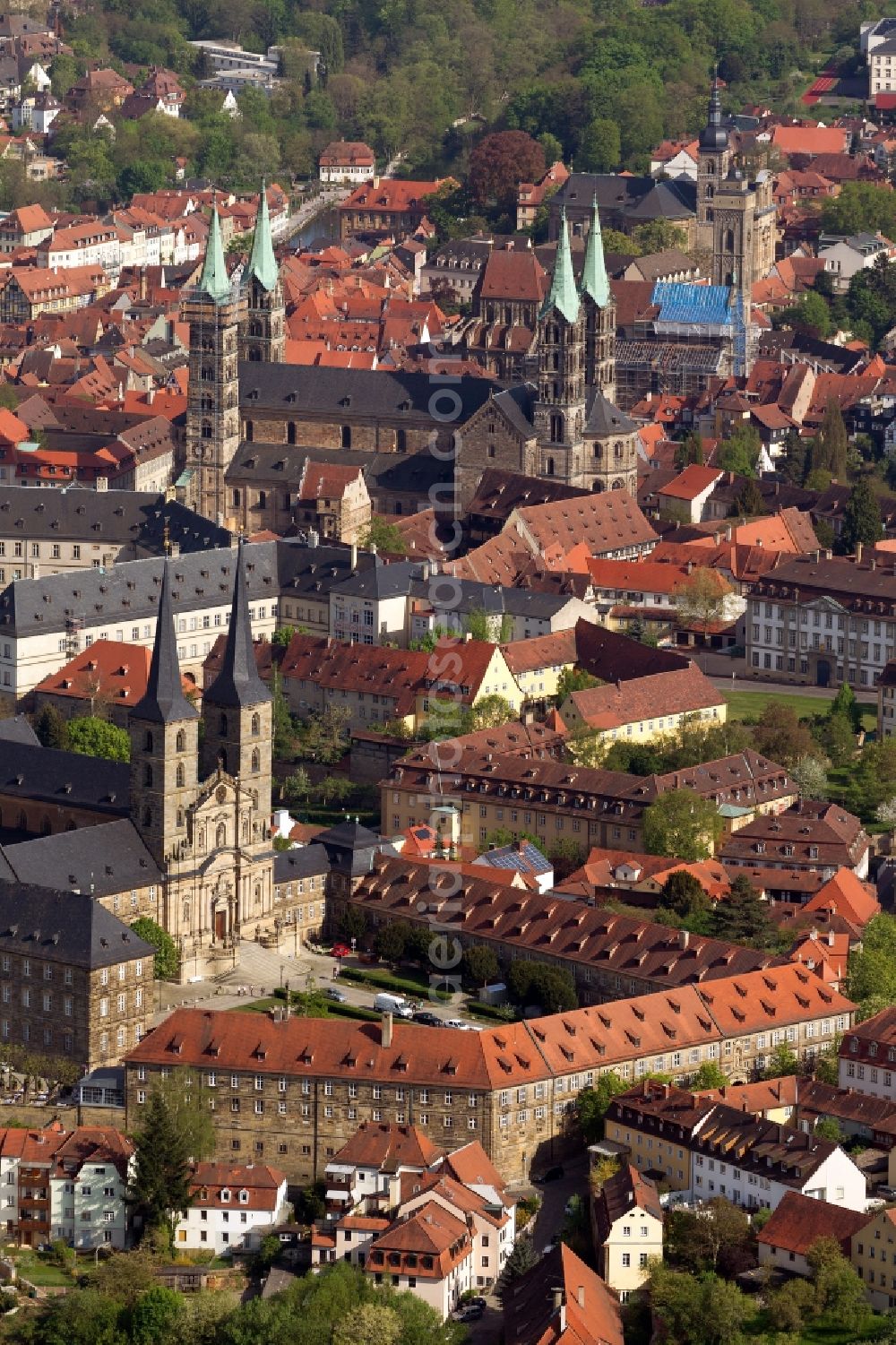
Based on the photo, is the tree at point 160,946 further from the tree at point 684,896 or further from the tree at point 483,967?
the tree at point 684,896

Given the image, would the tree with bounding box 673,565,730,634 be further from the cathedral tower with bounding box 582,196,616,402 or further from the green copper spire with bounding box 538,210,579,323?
the cathedral tower with bounding box 582,196,616,402

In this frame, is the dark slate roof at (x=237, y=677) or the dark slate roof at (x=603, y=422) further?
the dark slate roof at (x=603, y=422)

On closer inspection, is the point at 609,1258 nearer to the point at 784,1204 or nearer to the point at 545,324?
the point at 784,1204

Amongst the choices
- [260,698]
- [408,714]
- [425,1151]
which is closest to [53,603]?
[408,714]

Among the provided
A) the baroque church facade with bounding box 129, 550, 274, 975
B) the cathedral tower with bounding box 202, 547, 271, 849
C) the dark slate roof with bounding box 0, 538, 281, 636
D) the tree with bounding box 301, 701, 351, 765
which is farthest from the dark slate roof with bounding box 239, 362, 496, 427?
the cathedral tower with bounding box 202, 547, 271, 849

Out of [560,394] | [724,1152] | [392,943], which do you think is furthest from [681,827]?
[560,394]

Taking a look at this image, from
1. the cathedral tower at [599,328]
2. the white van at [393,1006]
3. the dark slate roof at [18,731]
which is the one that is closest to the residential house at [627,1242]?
the white van at [393,1006]
